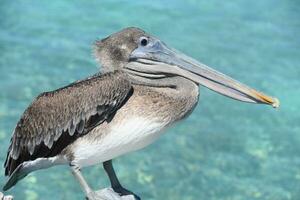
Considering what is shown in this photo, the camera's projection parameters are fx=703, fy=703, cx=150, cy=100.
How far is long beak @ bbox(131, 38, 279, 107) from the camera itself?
365 cm

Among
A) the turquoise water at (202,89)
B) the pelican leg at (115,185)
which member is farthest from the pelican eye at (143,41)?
the turquoise water at (202,89)

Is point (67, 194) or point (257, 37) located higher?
point (257, 37)

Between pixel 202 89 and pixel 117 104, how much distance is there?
14.9ft

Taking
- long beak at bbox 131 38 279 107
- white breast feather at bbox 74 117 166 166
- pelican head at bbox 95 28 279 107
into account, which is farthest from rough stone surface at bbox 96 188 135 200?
long beak at bbox 131 38 279 107

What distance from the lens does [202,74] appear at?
12.2 feet

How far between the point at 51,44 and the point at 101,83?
5.48 meters

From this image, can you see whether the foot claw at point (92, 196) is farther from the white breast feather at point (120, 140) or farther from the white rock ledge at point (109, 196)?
the white breast feather at point (120, 140)

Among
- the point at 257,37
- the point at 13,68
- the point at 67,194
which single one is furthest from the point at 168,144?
the point at 257,37

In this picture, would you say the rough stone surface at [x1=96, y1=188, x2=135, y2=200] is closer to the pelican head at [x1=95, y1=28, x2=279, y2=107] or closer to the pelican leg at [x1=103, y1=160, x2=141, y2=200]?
the pelican leg at [x1=103, y1=160, x2=141, y2=200]

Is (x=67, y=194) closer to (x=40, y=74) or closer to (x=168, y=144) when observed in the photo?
(x=168, y=144)

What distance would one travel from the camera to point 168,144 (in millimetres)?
7078

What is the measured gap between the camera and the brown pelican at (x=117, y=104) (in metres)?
3.61

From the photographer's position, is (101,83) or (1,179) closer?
(101,83)

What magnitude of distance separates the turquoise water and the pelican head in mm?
2767
